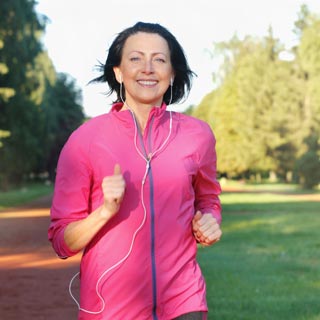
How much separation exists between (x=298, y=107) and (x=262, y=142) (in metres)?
7.23

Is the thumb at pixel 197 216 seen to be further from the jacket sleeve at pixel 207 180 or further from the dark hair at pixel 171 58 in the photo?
the dark hair at pixel 171 58

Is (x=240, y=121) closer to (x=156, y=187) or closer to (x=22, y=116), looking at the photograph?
(x=22, y=116)

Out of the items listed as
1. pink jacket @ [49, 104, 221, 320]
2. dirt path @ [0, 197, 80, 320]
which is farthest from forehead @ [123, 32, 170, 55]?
dirt path @ [0, 197, 80, 320]

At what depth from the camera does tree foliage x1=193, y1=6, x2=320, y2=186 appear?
6894 cm

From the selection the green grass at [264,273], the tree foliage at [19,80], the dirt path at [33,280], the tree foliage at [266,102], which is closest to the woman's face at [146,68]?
the green grass at [264,273]

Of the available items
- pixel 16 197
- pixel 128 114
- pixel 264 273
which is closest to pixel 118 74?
pixel 128 114

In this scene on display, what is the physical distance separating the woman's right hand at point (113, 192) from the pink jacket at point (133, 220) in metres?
0.14

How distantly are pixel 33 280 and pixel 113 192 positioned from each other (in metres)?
10.2

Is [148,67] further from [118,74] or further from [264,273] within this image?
[264,273]

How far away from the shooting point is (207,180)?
3264 mm

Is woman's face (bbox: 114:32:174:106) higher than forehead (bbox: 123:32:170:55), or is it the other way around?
forehead (bbox: 123:32:170:55)

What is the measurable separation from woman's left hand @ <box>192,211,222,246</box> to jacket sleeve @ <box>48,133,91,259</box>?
1.35ft

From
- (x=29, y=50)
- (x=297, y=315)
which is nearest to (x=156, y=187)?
(x=297, y=315)

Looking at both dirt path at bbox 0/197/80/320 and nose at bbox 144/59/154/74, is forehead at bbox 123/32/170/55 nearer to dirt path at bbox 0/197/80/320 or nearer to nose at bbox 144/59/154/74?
nose at bbox 144/59/154/74
